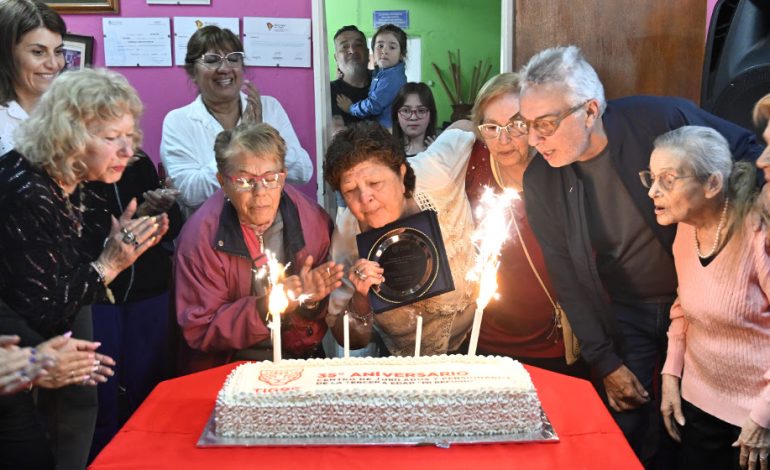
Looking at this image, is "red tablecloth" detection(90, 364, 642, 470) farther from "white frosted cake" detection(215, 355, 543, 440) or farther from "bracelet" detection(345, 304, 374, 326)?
"bracelet" detection(345, 304, 374, 326)

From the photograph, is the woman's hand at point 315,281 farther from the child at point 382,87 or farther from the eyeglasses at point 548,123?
the child at point 382,87

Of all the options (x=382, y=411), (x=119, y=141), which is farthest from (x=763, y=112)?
(x=119, y=141)

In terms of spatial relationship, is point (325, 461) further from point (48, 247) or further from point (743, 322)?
point (743, 322)

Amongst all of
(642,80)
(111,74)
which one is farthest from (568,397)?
(642,80)

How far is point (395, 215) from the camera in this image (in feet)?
8.63

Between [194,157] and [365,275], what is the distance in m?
1.36

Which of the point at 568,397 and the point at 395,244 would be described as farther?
the point at 395,244

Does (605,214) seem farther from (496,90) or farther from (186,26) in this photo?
(186,26)

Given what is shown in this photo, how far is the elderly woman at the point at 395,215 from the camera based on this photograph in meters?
2.55

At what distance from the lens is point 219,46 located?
3387mm

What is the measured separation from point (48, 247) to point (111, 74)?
0.59m

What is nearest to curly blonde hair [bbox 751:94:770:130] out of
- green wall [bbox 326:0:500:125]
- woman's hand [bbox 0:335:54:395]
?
woman's hand [bbox 0:335:54:395]

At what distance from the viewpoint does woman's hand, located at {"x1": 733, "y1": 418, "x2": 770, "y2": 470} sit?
1.98 m

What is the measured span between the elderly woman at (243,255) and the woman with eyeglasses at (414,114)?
4.99 ft
